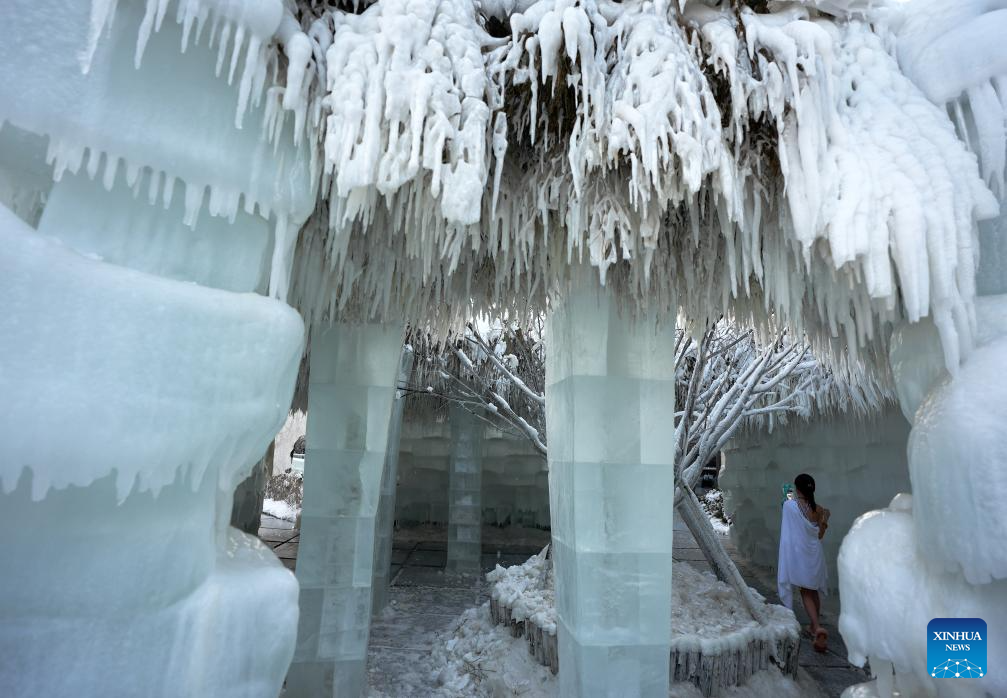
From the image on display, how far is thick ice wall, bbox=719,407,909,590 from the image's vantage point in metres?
8.84

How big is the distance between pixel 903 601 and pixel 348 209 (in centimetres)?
355

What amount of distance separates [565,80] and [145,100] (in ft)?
6.14

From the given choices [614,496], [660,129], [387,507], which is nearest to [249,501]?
[387,507]

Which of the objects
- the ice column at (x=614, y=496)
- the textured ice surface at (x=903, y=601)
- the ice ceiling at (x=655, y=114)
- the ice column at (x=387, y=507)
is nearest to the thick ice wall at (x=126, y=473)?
the ice ceiling at (x=655, y=114)

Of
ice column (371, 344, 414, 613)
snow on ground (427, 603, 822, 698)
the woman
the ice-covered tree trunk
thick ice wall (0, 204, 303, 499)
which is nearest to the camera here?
thick ice wall (0, 204, 303, 499)

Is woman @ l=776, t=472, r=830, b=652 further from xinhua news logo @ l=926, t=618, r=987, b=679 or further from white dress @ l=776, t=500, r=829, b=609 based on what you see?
xinhua news logo @ l=926, t=618, r=987, b=679

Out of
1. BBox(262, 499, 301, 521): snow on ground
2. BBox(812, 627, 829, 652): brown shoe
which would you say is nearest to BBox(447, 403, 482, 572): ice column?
BBox(812, 627, 829, 652): brown shoe

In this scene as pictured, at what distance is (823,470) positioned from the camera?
10086 millimetres

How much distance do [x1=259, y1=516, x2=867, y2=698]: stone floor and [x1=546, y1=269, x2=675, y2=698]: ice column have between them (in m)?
2.74

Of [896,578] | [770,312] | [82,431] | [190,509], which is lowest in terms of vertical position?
[896,578]

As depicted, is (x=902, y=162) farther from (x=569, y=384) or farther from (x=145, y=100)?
(x=145, y=100)

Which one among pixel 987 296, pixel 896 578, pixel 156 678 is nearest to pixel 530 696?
pixel 896 578

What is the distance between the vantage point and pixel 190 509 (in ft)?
8.41

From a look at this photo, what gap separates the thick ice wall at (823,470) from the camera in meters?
8.84
